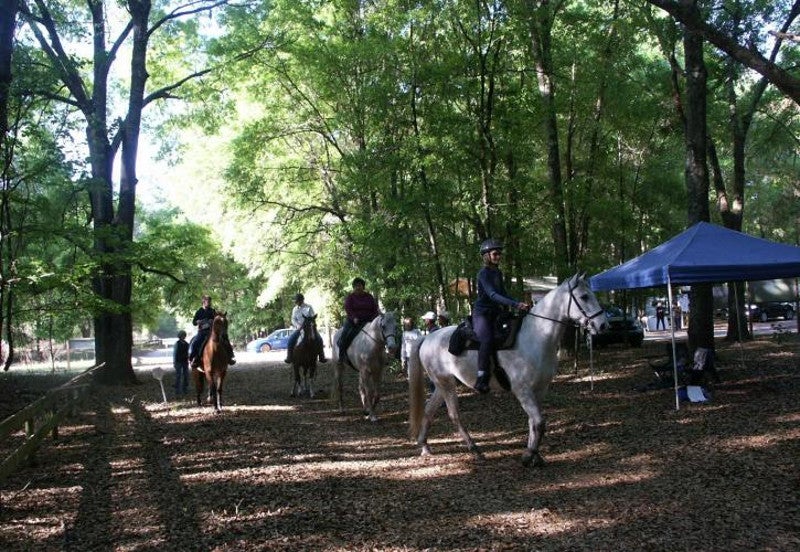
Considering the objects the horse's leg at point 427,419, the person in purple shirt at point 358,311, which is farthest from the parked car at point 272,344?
the horse's leg at point 427,419

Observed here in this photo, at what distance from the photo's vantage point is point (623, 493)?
6.44m

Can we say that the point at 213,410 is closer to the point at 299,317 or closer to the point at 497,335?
the point at 299,317

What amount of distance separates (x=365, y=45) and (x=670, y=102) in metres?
9.74

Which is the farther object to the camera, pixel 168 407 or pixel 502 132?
pixel 502 132

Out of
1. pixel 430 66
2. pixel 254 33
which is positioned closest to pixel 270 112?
pixel 254 33

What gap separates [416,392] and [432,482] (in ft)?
6.92

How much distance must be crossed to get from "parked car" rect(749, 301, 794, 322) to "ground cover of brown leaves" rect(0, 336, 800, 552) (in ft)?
99.5

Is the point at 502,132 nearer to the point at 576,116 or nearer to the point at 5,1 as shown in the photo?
the point at 576,116

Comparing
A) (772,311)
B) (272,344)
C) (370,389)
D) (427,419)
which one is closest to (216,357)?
(370,389)

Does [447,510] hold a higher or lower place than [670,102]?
lower

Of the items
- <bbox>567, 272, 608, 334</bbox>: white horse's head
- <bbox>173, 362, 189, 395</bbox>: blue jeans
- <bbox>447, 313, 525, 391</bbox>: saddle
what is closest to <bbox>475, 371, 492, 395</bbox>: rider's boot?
<bbox>447, 313, 525, 391</bbox>: saddle

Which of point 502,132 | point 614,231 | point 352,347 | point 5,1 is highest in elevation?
point 5,1

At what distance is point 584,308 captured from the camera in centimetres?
776

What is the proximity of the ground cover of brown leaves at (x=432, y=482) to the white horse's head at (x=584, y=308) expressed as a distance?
5.44ft
